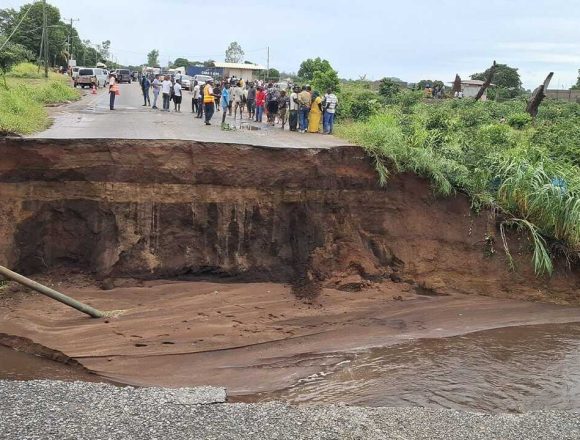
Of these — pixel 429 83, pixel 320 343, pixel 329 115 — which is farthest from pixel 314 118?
pixel 429 83

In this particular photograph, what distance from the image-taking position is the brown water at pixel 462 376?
8648mm

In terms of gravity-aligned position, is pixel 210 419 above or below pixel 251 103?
below

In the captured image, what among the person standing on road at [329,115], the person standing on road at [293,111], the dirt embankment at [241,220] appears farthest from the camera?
the person standing on road at [293,111]

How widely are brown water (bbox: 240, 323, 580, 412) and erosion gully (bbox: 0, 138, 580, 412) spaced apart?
0.04m

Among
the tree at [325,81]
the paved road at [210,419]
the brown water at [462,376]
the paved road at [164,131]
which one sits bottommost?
the brown water at [462,376]

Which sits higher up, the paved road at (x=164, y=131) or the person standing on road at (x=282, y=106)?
the person standing on road at (x=282, y=106)

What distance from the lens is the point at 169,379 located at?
880cm

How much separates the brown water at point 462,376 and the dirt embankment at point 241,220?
2.26 meters

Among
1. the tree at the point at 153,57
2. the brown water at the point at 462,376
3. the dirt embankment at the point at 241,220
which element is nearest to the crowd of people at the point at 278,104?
the dirt embankment at the point at 241,220

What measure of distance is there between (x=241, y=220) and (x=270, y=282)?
1454 millimetres

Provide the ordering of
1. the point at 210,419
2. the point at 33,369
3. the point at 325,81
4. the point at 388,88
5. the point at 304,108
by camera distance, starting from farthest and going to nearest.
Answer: the point at 388,88, the point at 325,81, the point at 304,108, the point at 33,369, the point at 210,419

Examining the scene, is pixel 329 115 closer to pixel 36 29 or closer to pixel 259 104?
pixel 259 104

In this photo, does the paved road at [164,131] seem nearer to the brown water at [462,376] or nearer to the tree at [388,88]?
the brown water at [462,376]

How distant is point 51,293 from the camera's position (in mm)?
10102
